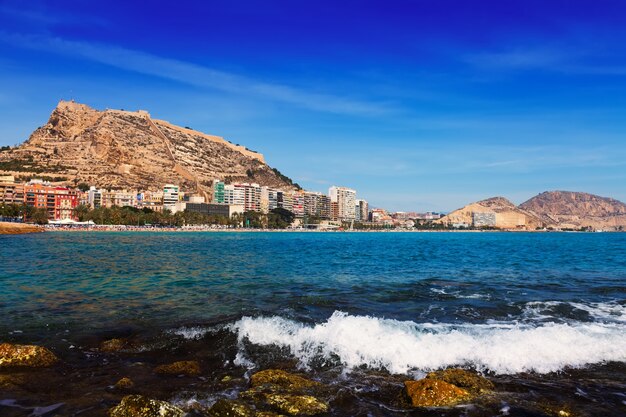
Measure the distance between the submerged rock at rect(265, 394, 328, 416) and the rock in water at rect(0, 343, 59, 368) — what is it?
563 cm

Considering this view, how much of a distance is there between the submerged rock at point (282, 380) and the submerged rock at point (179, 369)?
1.51 meters

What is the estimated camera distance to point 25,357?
10.2 meters

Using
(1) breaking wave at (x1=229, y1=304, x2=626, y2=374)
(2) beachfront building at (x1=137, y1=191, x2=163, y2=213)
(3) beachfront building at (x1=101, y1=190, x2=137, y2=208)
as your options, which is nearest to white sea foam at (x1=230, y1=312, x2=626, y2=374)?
(1) breaking wave at (x1=229, y1=304, x2=626, y2=374)

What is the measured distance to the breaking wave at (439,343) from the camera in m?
10.9

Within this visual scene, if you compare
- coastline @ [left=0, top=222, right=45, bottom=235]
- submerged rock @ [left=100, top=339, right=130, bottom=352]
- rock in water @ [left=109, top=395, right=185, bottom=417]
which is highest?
coastline @ [left=0, top=222, right=45, bottom=235]

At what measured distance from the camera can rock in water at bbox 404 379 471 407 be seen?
27.2 ft

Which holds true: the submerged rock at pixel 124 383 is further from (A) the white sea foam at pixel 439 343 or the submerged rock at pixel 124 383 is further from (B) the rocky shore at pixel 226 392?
(A) the white sea foam at pixel 439 343

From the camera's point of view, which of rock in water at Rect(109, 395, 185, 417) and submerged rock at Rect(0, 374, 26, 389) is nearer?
rock in water at Rect(109, 395, 185, 417)

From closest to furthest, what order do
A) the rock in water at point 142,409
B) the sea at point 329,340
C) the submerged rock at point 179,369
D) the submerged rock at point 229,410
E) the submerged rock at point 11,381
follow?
1. the rock in water at point 142,409
2. the submerged rock at point 229,410
3. the sea at point 329,340
4. the submerged rock at point 11,381
5. the submerged rock at point 179,369

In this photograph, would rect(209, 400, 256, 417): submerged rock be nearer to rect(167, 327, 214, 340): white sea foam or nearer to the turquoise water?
rect(167, 327, 214, 340): white sea foam

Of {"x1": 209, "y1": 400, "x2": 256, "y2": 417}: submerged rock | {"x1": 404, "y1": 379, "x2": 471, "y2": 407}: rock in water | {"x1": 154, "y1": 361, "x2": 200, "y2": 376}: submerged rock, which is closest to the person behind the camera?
{"x1": 209, "y1": 400, "x2": 256, "y2": 417}: submerged rock

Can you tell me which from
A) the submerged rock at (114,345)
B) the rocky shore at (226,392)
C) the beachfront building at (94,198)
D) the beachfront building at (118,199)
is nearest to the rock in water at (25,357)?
the rocky shore at (226,392)

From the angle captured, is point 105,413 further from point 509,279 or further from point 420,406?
point 509,279

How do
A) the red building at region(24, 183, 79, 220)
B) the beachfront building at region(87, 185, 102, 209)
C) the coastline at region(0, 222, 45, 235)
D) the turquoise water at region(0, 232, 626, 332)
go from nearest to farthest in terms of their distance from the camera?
1. the turquoise water at region(0, 232, 626, 332)
2. the coastline at region(0, 222, 45, 235)
3. the red building at region(24, 183, 79, 220)
4. the beachfront building at region(87, 185, 102, 209)
